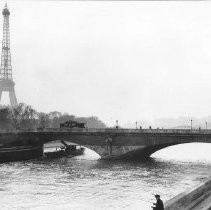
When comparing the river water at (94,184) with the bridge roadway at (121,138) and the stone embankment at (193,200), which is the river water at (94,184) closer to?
the bridge roadway at (121,138)

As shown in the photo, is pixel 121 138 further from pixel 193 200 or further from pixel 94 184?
pixel 193 200

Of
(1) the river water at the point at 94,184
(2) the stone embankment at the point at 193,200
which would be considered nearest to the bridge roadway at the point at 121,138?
(1) the river water at the point at 94,184

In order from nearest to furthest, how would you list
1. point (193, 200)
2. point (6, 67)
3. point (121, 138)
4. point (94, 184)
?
point (193, 200)
point (94, 184)
point (121, 138)
point (6, 67)

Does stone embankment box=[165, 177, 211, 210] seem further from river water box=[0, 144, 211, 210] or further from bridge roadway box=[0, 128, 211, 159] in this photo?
bridge roadway box=[0, 128, 211, 159]

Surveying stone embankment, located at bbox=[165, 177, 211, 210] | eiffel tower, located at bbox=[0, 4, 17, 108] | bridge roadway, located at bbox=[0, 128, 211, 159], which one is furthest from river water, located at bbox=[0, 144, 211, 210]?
eiffel tower, located at bbox=[0, 4, 17, 108]

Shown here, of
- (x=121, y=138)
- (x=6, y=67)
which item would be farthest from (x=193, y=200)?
(x=6, y=67)

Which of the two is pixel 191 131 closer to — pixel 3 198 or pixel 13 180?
pixel 13 180

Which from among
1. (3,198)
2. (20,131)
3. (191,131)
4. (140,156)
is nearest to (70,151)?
(20,131)

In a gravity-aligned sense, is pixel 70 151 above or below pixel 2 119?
below
